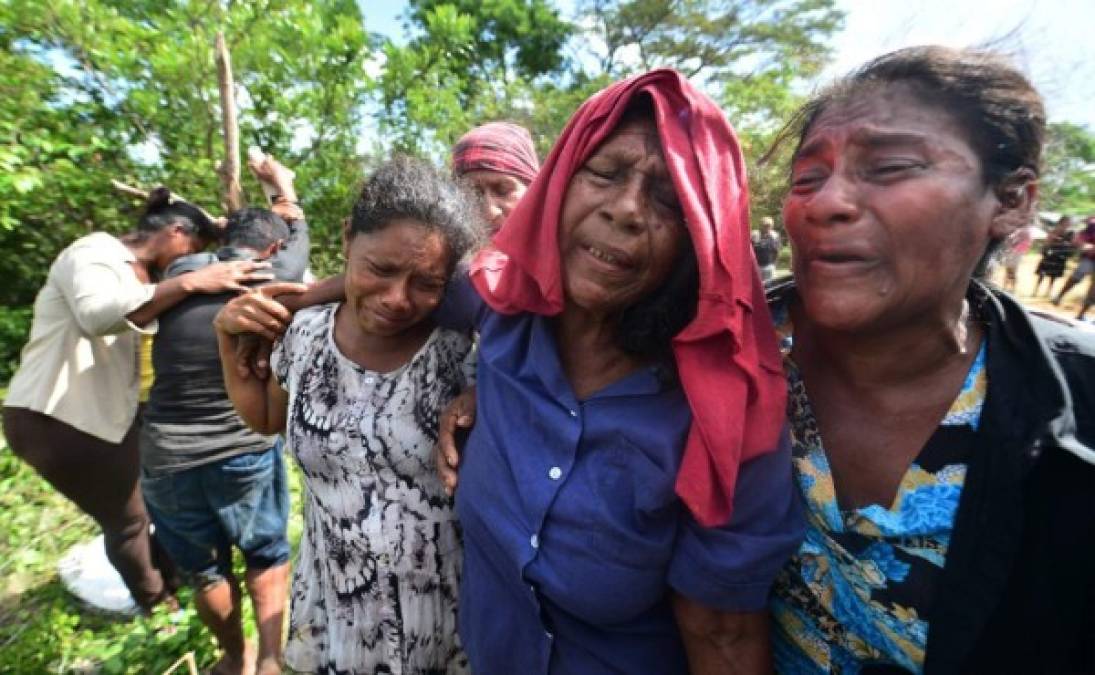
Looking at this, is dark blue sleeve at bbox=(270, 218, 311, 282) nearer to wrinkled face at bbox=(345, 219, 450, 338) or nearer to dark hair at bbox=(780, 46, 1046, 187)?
wrinkled face at bbox=(345, 219, 450, 338)

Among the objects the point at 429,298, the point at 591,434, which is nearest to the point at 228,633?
the point at 429,298

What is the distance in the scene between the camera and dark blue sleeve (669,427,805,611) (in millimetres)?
1026

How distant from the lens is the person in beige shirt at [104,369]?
8.04ft

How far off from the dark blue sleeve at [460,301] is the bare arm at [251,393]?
569 mm

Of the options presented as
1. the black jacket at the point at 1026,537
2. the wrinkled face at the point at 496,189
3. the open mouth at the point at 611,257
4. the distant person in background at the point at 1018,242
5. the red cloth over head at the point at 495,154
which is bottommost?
the black jacket at the point at 1026,537

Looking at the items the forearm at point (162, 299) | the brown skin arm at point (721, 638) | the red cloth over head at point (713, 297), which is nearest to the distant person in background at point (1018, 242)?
the red cloth over head at point (713, 297)

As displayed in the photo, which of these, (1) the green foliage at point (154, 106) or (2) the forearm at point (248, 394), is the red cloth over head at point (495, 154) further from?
(1) the green foliage at point (154, 106)

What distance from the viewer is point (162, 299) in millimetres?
2381

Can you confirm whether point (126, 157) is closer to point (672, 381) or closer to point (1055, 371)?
point (672, 381)

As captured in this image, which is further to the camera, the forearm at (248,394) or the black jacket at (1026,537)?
the forearm at (248,394)

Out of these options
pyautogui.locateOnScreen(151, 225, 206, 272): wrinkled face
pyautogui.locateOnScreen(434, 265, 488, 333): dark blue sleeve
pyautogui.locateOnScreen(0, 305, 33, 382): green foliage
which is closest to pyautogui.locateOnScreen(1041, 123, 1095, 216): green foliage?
pyautogui.locateOnScreen(434, 265, 488, 333): dark blue sleeve

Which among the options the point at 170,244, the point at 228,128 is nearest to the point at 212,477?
the point at 170,244

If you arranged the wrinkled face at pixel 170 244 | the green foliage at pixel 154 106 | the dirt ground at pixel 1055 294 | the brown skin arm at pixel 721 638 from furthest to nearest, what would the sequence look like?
1. the dirt ground at pixel 1055 294
2. the green foliage at pixel 154 106
3. the wrinkled face at pixel 170 244
4. the brown skin arm at pixel 721 638

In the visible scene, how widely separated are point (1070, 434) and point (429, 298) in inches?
51.8
